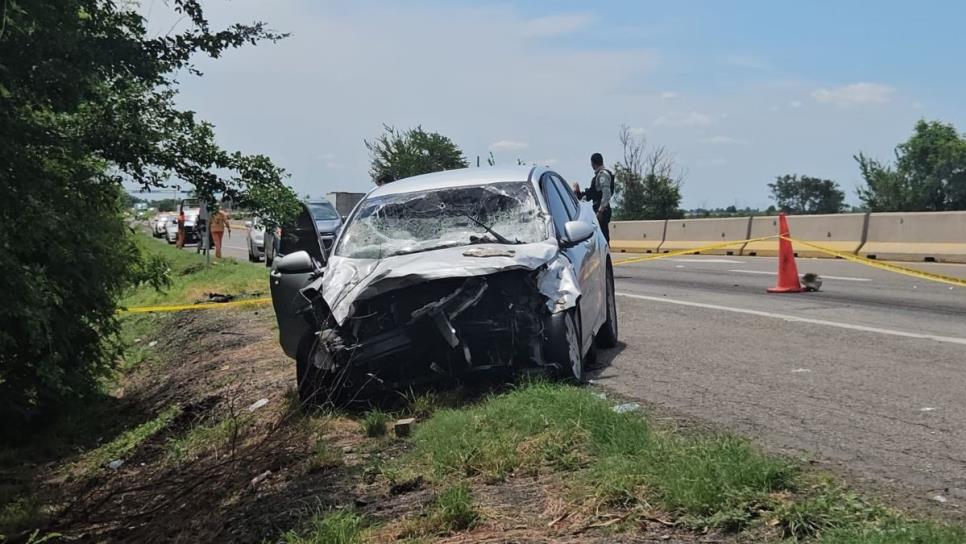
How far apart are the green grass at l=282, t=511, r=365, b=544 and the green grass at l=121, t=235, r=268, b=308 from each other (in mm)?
10609

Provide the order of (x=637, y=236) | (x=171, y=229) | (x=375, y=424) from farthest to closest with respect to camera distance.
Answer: (x=171, y=229), (x=637, y=236), (x=375, y=424)

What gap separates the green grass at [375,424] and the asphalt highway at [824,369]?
1.66 m

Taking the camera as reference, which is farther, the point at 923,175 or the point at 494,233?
the point at 923,175

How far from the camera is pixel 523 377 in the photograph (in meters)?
6.68

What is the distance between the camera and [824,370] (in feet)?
24.5

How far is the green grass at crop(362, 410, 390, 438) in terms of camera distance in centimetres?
629

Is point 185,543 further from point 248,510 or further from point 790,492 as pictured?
point 790,492

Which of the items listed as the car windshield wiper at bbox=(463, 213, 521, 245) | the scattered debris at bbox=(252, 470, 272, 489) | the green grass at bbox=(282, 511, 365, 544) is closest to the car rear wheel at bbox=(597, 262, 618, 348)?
the car windshield wiper at bbox=(463, 213, 521, 245)

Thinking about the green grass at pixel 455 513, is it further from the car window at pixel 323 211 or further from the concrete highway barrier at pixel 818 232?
the car window at pixel 323 211

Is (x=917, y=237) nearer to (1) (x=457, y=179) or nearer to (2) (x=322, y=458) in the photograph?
(1) (x=457, y=179)

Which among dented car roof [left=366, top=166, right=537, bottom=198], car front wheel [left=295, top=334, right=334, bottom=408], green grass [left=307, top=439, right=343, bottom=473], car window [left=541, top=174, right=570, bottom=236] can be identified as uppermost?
dented car roof [left=366, top=166, right=537, bottom=198]

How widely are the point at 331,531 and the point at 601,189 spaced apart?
11.4 metres

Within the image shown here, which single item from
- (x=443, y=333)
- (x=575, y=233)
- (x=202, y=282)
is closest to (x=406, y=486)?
(x=443, y=333)

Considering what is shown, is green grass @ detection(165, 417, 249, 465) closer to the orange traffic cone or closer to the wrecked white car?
the wrecked white car
